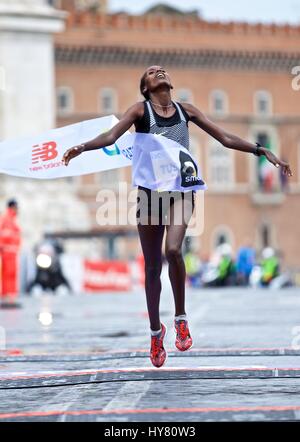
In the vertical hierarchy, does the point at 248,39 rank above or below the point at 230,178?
above

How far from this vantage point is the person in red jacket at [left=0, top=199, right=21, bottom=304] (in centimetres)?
2505

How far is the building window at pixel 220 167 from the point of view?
92.6 m

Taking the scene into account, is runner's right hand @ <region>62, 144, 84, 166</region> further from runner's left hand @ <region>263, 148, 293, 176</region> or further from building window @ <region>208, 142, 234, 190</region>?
building window @ <region>208, 142, 234, 190</region>

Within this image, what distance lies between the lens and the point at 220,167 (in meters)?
92.9

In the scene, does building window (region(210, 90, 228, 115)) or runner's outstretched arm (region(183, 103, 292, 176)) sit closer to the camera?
runner's outstretched arm (region(183, 103, 292, 176))

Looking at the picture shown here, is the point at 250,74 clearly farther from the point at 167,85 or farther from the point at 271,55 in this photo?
the point at 167,85

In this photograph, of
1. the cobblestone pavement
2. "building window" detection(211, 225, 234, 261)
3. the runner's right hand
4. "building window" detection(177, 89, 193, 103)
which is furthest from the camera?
"building window" detection(211, 225, 234, 261)

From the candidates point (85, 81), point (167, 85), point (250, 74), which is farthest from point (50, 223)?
point (167, 85)

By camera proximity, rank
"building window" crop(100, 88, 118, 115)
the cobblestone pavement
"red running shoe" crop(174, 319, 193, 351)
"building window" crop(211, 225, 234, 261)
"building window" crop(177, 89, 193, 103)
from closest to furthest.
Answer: the cobblestone pavement → "red running shoe" crop(174, 319, 193, 351) → "building window" crop(100, 88, 118, 115) → "building window" crop(177, 89, 193, 103) → "building window" crop(211, 225, 234, 261)

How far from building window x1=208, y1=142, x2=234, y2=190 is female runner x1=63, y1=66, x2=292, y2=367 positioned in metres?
82.4

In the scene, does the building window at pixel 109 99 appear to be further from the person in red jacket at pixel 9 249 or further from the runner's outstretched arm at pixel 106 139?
the runner's outstretched arm at pixel 106 139

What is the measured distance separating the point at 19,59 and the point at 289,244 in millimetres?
32283

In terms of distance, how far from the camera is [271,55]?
3698 inches

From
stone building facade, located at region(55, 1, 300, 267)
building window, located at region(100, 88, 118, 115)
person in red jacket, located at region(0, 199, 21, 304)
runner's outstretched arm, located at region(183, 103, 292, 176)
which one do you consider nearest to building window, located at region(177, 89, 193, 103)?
stone building facade, located at region(55, 1, 300, 267)
